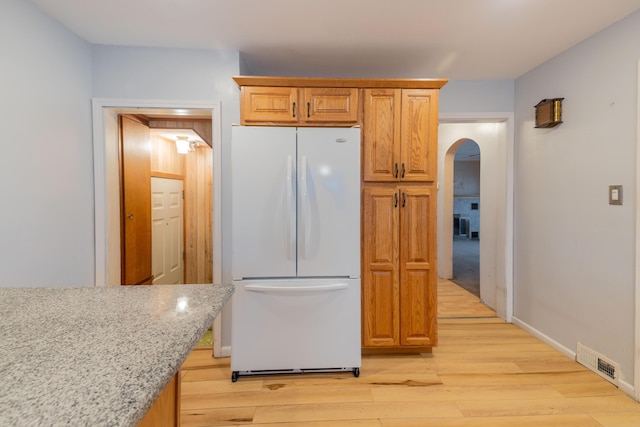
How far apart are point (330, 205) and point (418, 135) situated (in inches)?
35.2

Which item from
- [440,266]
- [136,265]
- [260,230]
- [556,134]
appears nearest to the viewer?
[260,230]

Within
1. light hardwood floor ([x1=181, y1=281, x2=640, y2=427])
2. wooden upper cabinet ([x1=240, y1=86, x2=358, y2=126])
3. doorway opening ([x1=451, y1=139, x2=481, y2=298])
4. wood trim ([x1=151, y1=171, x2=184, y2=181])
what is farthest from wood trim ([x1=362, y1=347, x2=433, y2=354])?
doorway opening ([x1=451, y1=139, x2=481, y2=298])

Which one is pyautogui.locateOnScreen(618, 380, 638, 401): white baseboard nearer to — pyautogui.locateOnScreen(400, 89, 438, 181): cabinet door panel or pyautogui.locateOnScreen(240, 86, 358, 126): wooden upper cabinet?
pyautogui.locateOnScreen(400, 89, 438, 181): cabinet door panel

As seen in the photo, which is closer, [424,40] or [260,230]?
[260,230]

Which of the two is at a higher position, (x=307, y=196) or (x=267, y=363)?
(x=307, y=196)

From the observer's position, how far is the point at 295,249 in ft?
6.78

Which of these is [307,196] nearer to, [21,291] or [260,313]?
[260,313]

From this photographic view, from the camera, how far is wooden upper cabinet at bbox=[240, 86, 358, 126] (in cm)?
224

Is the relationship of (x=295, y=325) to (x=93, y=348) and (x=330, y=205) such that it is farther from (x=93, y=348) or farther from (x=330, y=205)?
(x=93, y=348)

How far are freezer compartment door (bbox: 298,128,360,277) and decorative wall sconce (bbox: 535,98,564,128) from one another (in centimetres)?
165

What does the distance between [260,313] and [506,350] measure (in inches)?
81.1

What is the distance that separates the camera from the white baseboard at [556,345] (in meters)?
1.91

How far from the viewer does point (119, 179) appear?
259 centimetres

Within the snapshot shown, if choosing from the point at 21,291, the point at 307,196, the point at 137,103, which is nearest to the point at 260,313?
the point at 307,196
